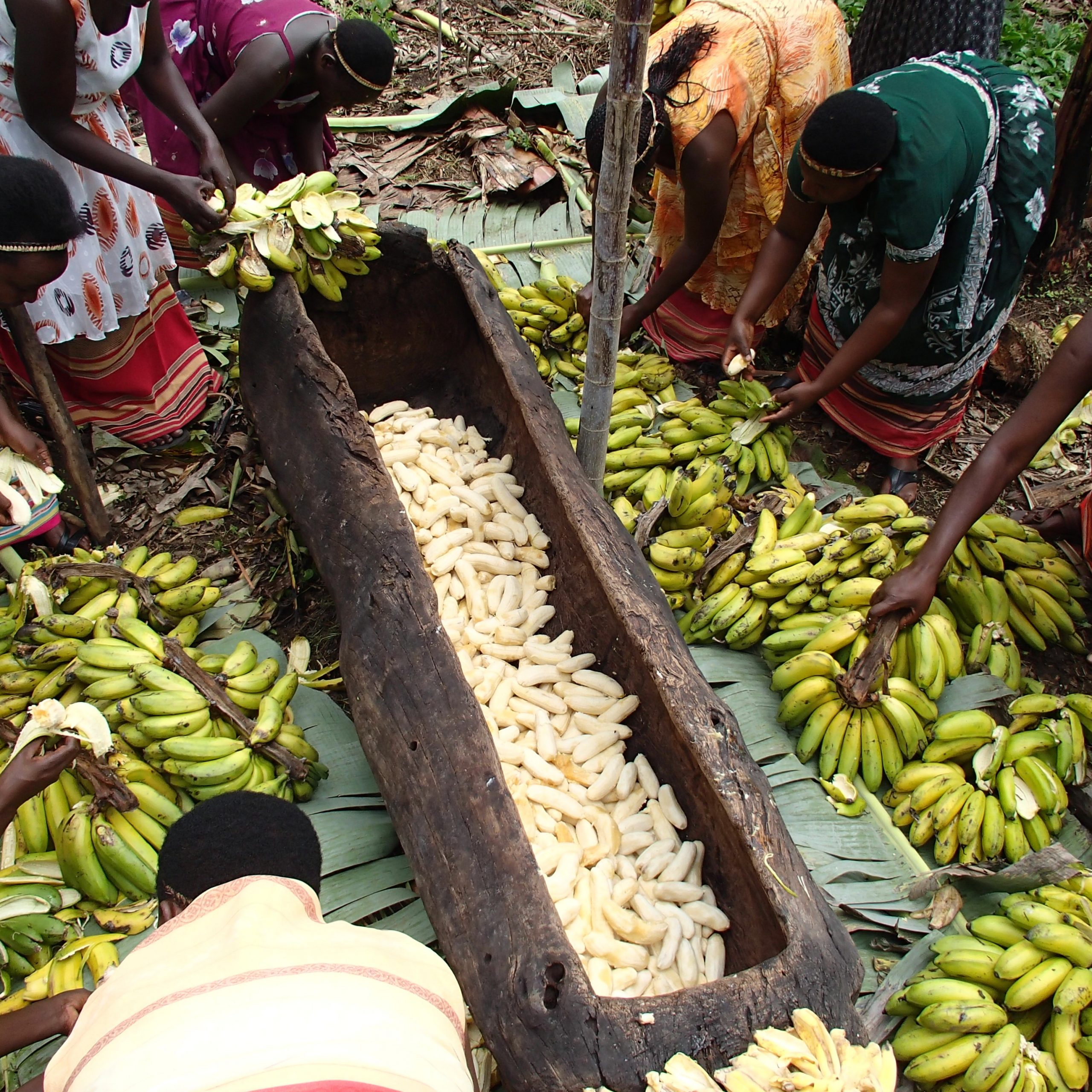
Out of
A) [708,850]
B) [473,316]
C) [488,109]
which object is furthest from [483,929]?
[488,109]

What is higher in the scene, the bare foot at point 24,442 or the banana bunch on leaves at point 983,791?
the bare foot at point 24,442

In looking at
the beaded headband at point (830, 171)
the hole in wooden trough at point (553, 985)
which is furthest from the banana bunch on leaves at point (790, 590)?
the hole in wooden trough at point (553, 985)

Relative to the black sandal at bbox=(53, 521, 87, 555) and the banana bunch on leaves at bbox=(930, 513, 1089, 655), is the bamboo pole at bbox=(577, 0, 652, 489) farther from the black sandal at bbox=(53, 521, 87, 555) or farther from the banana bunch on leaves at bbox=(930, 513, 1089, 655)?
the black sandal at bbox=(53, 521, 87, 555)

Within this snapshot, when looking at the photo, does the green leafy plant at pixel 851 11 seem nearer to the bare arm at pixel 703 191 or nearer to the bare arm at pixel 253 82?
the bare arm at pixel 703 191

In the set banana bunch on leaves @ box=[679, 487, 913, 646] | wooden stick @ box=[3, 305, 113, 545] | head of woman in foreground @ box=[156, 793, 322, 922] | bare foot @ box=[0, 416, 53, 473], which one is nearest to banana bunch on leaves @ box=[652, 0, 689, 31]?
banana bunch on leaves @ box=[679, 487, 913, 646]

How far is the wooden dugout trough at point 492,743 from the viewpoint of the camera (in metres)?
1.85

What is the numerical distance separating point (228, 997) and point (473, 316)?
3.13 m

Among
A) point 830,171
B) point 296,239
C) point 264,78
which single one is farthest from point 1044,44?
point 296,239

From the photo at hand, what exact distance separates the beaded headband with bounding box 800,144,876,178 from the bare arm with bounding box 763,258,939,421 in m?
0.42

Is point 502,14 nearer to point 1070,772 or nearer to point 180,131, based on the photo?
point 180,131

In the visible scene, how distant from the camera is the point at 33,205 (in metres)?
2.63

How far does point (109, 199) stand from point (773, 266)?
3.04m

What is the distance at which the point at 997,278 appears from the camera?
3.64m

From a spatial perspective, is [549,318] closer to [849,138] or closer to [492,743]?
[849,138]
